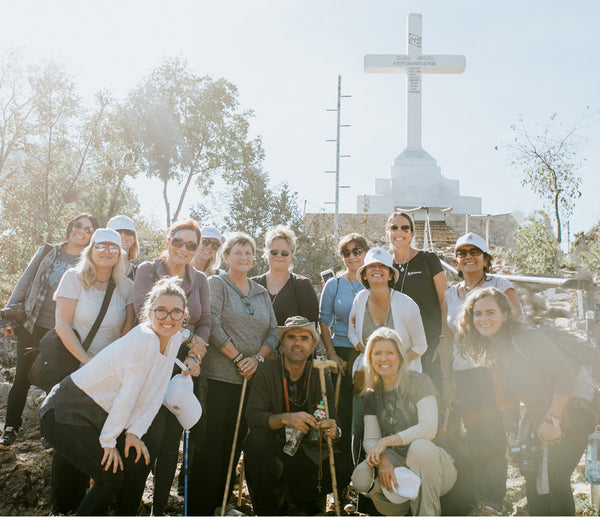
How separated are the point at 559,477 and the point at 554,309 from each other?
411 centimetres

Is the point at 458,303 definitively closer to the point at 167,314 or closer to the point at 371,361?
the point at 371,361

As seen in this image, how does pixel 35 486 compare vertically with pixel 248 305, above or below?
below

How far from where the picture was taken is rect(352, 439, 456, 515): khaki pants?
10.4 feet

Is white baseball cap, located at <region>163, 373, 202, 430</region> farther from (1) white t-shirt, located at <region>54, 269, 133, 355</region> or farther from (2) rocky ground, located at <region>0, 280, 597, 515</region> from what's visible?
(2) rocky ground, located at <region>0, 280, 597, 515</region>

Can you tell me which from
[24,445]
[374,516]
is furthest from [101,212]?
[374,516]

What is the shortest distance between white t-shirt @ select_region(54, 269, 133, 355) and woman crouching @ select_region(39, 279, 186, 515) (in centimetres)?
46

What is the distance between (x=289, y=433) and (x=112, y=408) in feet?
4.08

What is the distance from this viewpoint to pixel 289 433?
3.47 m

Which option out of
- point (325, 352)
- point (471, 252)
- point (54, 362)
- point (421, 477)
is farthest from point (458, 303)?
point (54, 362)

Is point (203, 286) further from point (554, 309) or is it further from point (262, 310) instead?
point (554, 309)

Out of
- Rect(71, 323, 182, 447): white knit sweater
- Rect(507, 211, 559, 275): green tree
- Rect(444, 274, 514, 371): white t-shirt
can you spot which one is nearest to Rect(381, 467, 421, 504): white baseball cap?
Rect(444, 274, 514, 371): white t-shirt

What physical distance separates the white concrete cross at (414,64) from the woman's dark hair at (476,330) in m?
A: 14.4

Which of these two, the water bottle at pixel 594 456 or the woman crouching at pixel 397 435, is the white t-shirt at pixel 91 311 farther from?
the water bottle at pixel 594 456

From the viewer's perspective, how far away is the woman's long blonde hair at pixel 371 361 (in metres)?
3.37
